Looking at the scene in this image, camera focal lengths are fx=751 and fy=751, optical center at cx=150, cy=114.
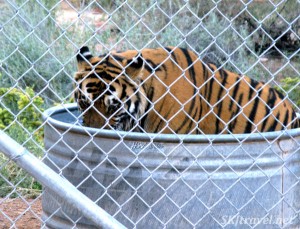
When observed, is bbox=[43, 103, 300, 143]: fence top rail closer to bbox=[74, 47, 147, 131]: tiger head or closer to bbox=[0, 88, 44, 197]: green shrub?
bbox=[74, 47, 147, 131]: tiger head

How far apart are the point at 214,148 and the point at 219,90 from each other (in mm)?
1136

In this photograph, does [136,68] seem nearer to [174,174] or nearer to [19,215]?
[174,174]

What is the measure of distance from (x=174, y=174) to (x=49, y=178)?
→ 82 cm

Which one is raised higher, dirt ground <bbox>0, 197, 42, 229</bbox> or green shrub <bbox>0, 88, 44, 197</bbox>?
green shrub <bbox>0, 88, 44, 197</bbox>

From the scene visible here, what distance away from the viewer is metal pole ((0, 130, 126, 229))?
2461mm

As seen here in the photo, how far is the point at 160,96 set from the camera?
4.12 meters

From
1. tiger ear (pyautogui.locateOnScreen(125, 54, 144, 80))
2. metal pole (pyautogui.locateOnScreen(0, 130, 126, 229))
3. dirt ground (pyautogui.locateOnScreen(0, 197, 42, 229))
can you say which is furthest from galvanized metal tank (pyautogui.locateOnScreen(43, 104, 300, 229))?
dirt ground (pyautogui.locateOnScreen(0, 197, 42, 229))

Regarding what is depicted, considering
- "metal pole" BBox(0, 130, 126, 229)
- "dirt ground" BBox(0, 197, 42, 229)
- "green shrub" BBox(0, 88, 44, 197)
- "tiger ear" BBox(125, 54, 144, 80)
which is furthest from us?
"green shrub" BBox(0, 88, 44, 197)

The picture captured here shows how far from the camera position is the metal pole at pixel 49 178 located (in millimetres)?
2461

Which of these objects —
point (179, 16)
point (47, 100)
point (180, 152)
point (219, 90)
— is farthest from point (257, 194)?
point (179, 16)

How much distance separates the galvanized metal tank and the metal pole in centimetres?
56

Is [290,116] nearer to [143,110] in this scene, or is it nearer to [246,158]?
[143,110]

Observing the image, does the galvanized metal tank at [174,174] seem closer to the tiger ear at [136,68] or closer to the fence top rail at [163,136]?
→ the fence top rail at [163,136]

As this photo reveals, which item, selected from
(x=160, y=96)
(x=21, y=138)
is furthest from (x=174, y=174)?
(x=21, y=138)
